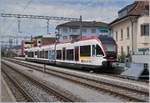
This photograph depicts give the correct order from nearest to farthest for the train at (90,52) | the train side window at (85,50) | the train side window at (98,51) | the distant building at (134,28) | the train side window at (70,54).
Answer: the train at (90,52)
the train side window at (98,51)
the train side window at (85,50)
the train side window at (70,54)
the distant building at (134,28)

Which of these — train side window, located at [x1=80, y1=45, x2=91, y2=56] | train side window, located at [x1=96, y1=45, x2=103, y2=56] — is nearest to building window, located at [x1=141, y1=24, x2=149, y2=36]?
train side window, located at [x1=80, y1=45, x2=91, y2=56]

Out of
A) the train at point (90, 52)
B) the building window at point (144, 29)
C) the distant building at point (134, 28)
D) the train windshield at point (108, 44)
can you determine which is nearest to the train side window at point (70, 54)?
the train at point (90, 52)

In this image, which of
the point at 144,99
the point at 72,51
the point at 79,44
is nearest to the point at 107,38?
the point at 79,44

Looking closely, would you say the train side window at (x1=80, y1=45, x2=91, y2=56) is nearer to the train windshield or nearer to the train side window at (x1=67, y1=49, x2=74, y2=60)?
the train windshield

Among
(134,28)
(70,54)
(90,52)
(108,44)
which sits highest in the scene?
(134,28)

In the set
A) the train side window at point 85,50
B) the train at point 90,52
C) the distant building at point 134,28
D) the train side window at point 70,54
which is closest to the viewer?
the train at point 90,52

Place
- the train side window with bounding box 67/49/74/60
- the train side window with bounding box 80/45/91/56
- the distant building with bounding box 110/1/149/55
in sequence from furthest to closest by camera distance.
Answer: the distant building with bounding box 110/1/149/55, the train side window with bounding box 67/49/74/60, the train side window with bounding box 80/45/91/56

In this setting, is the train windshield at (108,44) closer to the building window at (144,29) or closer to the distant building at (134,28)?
the distant building at (134,28)

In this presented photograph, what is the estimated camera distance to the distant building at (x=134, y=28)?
4447 cm

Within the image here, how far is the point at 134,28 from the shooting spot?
153 feet

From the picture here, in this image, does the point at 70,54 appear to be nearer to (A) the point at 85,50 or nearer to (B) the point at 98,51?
(A) the point at 85,50

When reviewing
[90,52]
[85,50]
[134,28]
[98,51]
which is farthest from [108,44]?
[134,28]

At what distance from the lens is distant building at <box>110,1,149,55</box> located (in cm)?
4447

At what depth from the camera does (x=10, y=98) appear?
14.6m
